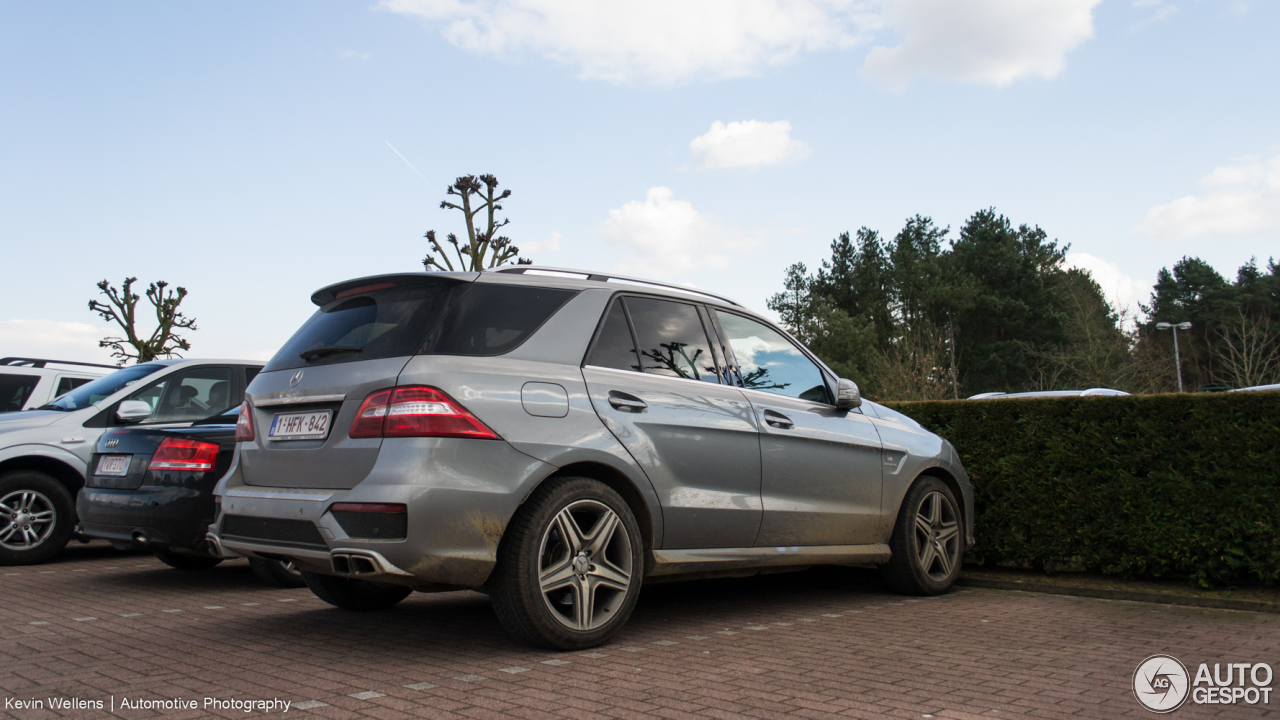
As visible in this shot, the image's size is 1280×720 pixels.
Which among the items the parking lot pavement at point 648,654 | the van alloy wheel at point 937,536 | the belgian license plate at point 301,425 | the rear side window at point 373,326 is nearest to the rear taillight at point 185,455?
the parking lot pavement at point 648,654

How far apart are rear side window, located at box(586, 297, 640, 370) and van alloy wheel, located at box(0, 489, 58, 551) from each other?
21.0 feet

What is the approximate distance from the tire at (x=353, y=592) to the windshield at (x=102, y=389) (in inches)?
185

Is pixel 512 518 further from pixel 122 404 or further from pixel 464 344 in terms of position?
pixel 122 404

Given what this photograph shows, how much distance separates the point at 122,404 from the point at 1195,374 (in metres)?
62.3

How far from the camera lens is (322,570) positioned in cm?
424

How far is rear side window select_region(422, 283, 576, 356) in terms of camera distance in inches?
173

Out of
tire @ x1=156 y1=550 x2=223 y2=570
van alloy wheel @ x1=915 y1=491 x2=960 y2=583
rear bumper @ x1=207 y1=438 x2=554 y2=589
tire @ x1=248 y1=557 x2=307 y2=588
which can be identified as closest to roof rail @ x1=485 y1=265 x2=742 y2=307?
rear bumper @ x1=207 y1=438 x2=554 y2=589

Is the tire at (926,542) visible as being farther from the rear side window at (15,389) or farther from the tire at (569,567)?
the rear side window at (15,389)

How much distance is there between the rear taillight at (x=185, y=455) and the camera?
21.8 ft

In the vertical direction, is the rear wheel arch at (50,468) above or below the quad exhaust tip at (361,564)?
above

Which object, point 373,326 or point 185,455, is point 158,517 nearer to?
point 185,455

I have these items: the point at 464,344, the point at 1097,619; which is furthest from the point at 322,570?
the point at 1097,619

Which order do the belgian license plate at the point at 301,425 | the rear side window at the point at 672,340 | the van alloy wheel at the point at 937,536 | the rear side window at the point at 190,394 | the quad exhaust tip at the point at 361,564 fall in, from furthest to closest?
the rear side window at the point at 190,394 < the van alloy wheel at the point at 937,536 < the rear side window at the point at 672,340 < the belgian license plate at the point at 301,425 < the quad exhaust tip at the point at 361,564

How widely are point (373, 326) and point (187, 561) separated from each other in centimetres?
447
